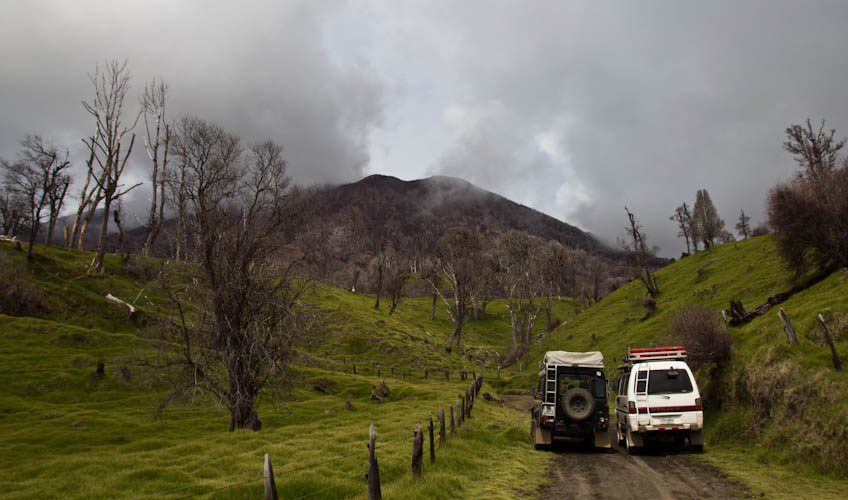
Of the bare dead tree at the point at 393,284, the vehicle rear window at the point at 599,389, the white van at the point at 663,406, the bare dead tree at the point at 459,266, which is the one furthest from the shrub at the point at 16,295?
the white van at the point at 663,406

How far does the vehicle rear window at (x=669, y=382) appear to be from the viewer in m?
15.8

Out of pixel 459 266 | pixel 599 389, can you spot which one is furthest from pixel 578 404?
pixel 459 266

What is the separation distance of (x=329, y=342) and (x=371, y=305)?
21.8m

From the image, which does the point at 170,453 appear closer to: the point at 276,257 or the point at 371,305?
the point at 276,257

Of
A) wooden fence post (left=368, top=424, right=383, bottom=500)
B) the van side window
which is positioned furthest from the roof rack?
wooden fence post (left=368, top=424, right=383, bottom=500)

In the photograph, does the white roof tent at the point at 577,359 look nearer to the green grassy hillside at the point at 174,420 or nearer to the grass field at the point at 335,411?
the green grassy hillside at the point at 174,420

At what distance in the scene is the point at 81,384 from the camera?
30.4 m

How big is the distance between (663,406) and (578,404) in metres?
3.02

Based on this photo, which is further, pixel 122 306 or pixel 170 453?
pixel 122 306

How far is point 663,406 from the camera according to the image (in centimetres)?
1570

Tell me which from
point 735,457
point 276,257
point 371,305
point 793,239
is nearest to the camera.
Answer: point 735,457

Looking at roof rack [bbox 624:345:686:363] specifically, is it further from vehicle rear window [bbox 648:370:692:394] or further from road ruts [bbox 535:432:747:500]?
road ruts [bbox 535:432:747:500]

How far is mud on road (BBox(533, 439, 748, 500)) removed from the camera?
443 inches

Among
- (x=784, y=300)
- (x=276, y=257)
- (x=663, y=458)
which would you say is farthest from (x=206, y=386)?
(x=784, y=300)
